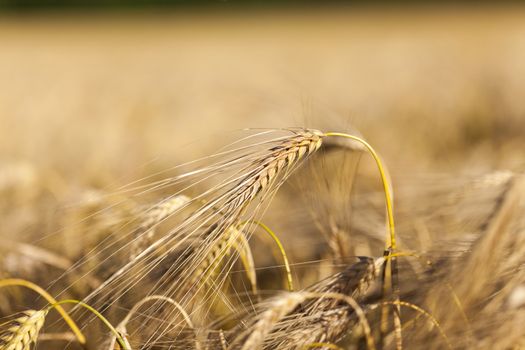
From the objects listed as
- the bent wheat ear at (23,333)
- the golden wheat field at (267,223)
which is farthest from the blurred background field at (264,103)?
the bent wheat ear at (23,333)

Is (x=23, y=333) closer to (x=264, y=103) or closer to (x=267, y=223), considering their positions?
(x=267, y=223)

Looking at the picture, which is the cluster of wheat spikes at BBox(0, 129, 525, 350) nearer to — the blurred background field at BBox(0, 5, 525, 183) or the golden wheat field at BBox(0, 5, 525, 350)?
the golden wheat field at BBox(0, 5, 525, 350)

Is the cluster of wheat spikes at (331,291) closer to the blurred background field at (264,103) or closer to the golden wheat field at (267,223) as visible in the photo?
the golden wheat field at (267,223)

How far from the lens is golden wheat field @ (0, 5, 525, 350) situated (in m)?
0.77

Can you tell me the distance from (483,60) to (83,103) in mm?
3448

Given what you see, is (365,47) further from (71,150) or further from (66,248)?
A: (66,248)

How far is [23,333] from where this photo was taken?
75 cm

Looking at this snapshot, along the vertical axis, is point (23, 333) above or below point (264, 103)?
below

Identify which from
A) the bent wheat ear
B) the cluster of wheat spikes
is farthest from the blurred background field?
the bent wheat ear

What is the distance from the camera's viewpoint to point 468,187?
3.22 feet

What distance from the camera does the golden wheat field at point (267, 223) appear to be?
774 mm

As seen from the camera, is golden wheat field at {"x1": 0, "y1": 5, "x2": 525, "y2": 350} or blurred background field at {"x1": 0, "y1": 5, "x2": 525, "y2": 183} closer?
golden wheat field at {"x1": 0, "y1": 5, "x2": 525, "y2": 350}

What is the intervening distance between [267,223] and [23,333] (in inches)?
28.8

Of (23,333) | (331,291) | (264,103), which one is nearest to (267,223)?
(331,291)
